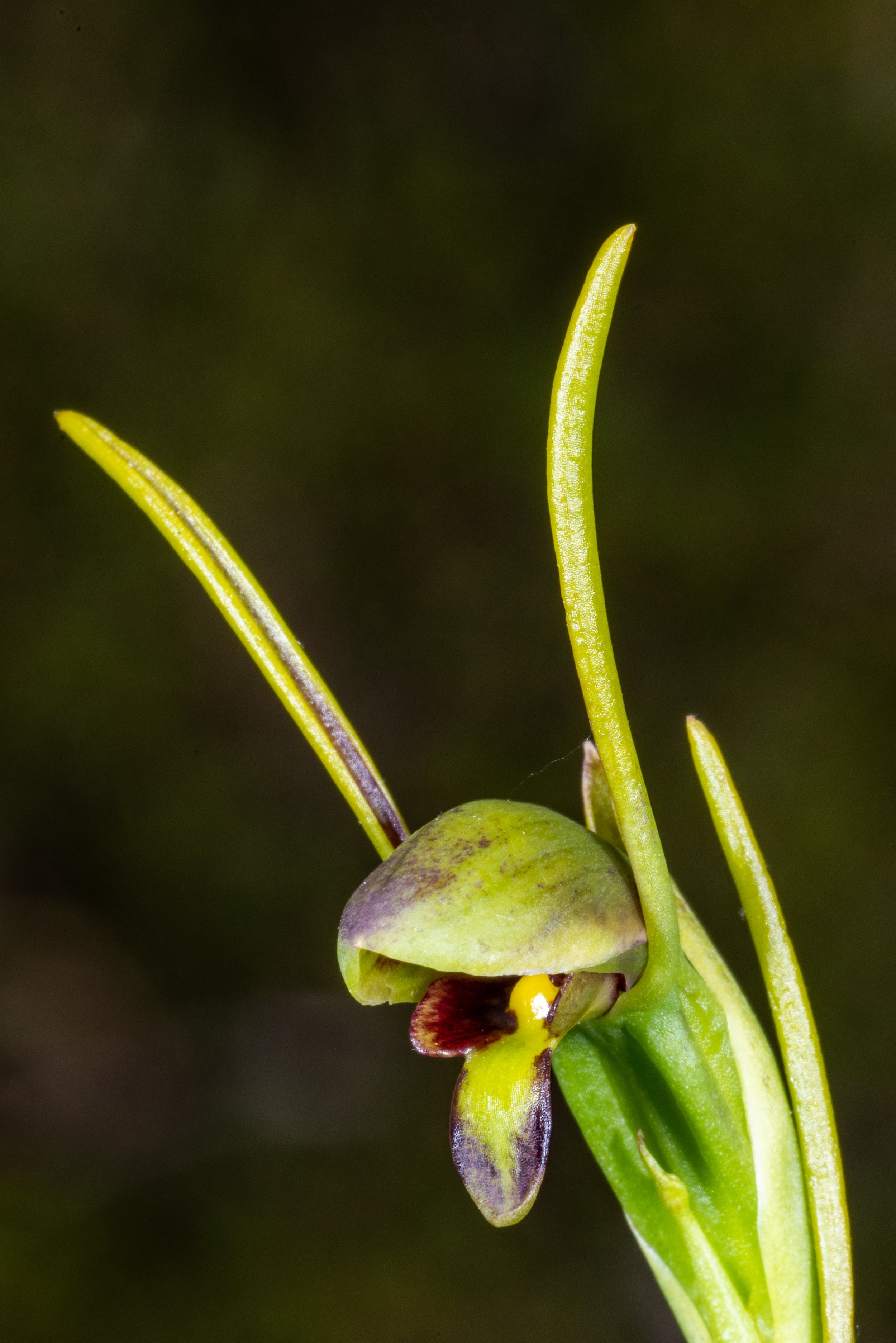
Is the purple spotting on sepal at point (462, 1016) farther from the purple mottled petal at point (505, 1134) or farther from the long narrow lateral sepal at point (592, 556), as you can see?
the long narrow lateral sepal at point (592, 556)

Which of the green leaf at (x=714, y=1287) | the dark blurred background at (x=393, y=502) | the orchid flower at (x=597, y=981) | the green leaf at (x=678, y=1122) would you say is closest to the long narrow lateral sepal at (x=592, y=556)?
the orchid flower at (x=597, y=981)

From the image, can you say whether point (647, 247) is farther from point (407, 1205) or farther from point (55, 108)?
point (407, 1205)

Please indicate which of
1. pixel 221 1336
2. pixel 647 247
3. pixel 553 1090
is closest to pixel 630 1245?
pixel 553 1090

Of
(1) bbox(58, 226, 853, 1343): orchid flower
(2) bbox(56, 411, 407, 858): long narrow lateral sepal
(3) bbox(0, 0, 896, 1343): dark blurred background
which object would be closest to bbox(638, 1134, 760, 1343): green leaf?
(1) bbox(58, 226, 853, 1343): orchid flower

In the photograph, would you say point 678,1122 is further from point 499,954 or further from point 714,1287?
point 499,954

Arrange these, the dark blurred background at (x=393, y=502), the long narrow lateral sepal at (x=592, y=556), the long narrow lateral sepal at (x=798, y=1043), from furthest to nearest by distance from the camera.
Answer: the dark blurred background at (x=393, y=502), the long narrow lateral sepal at (x=798, y=1043), the long narrow lateral sepal at (x=592, y=556)
